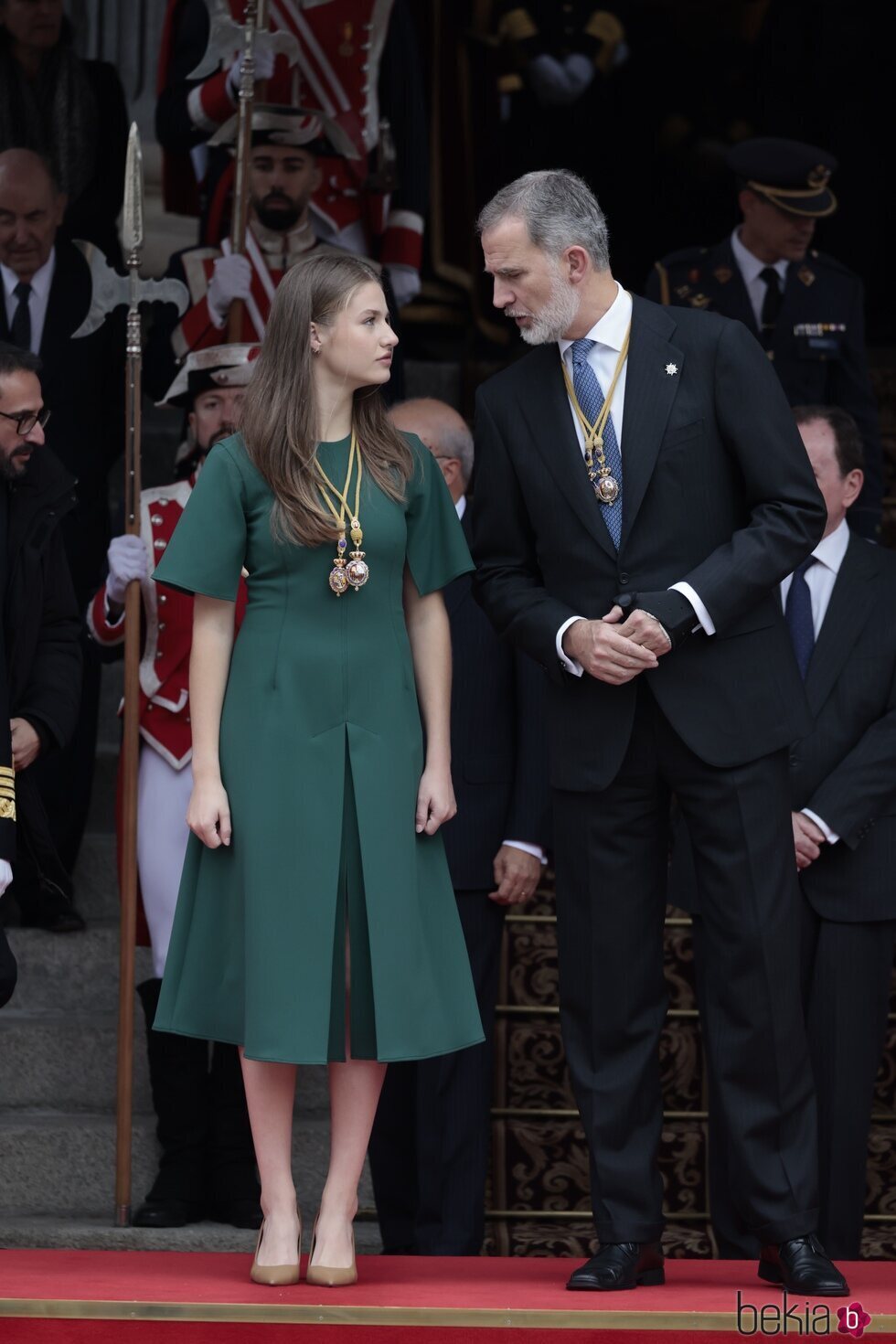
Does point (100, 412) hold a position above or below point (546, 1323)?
above

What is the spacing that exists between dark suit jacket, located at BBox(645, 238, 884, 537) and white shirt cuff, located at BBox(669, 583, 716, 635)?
257 centimetres

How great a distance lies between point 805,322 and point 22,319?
2098 millimetres

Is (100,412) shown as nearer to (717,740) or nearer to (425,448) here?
(425,448)

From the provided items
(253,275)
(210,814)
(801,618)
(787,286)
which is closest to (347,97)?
(253,275)

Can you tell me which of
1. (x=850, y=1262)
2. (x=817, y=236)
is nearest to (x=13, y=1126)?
(x=850, y=1262)

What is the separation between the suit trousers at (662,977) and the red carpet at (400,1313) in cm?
19

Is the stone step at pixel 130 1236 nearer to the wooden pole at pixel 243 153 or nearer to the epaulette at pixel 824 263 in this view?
the wooden pole at pixel 243 153

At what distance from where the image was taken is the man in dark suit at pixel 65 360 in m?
6.07

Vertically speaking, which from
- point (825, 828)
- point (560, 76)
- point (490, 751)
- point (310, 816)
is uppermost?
point (560, 76)

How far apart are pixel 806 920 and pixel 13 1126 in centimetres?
203

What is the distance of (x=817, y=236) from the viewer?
28.5 feet

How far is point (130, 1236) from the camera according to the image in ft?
16.9

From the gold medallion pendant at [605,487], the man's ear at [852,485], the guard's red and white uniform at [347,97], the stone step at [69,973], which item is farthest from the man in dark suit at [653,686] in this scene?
the guard's red and white uniform at [347,97]

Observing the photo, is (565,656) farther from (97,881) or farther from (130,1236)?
(97,881)
